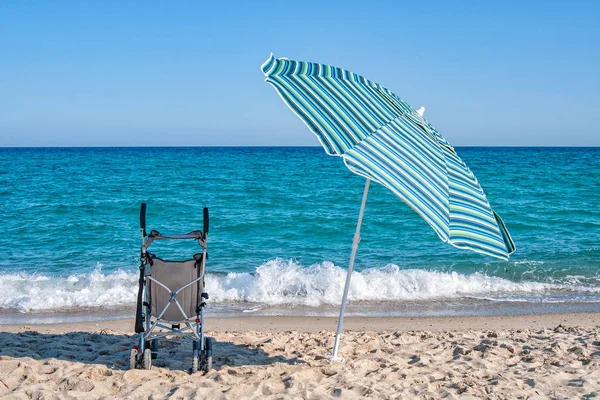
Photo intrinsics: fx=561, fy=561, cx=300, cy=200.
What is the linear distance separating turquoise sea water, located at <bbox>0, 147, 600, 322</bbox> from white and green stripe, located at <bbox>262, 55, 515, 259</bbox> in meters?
4.51

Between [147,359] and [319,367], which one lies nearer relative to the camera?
[147,359]

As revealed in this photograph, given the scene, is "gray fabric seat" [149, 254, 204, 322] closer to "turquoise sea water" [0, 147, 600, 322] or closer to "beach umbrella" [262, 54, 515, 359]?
"beach umbrella" [262, 54, 515, 359]

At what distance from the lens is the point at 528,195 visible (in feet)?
69.7

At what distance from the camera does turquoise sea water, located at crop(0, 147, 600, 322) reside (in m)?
8.83

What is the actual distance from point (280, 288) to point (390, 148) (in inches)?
229

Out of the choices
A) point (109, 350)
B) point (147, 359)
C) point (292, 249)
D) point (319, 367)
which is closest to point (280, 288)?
point (292, 249)

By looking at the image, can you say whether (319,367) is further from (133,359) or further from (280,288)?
(280,288)

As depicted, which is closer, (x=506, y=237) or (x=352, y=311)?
(x=506, y=237)

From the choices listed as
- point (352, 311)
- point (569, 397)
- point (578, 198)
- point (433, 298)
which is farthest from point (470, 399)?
point (578, 198)

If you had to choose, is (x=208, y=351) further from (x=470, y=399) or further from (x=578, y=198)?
(x=578, y=198)

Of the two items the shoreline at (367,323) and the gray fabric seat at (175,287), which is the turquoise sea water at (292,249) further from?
the gray fabric seat at (175,287)

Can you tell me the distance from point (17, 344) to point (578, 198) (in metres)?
19.6

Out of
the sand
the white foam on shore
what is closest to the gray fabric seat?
the sand

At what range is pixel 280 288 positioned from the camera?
9219mm
